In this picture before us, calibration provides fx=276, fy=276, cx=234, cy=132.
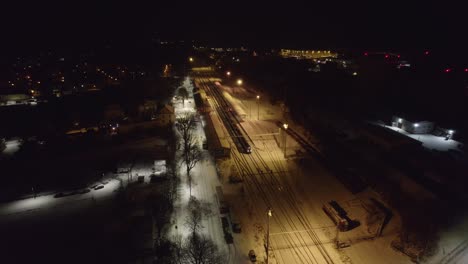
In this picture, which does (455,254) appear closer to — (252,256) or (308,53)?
(252,256)

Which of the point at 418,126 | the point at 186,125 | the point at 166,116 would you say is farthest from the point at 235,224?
the point at 418,126

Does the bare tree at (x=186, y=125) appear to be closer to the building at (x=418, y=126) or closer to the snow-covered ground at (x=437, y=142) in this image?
the snow-covered ground at (x=437, y=142)

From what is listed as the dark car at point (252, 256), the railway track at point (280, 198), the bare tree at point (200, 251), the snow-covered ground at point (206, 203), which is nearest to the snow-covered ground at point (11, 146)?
the snow-covered ground at point (206, 203)

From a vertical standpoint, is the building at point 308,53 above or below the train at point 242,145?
above

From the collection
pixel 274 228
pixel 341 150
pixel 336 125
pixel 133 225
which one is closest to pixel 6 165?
pixel 133 225

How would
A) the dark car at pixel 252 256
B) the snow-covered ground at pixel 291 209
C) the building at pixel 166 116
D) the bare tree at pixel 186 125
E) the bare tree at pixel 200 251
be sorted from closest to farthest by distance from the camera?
the bare tree at pixel 200 251 → the dark car at pixel 252 256 → the snow-covered ground at pixel 291 209 → the bare tree at pixel 186 125 → the building at pixel 166 116

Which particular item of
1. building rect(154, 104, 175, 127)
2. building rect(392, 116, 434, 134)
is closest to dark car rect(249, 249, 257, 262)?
building rect(154, 104, 175, 127)

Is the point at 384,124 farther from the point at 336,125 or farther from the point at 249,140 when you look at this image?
the point at 249,140
